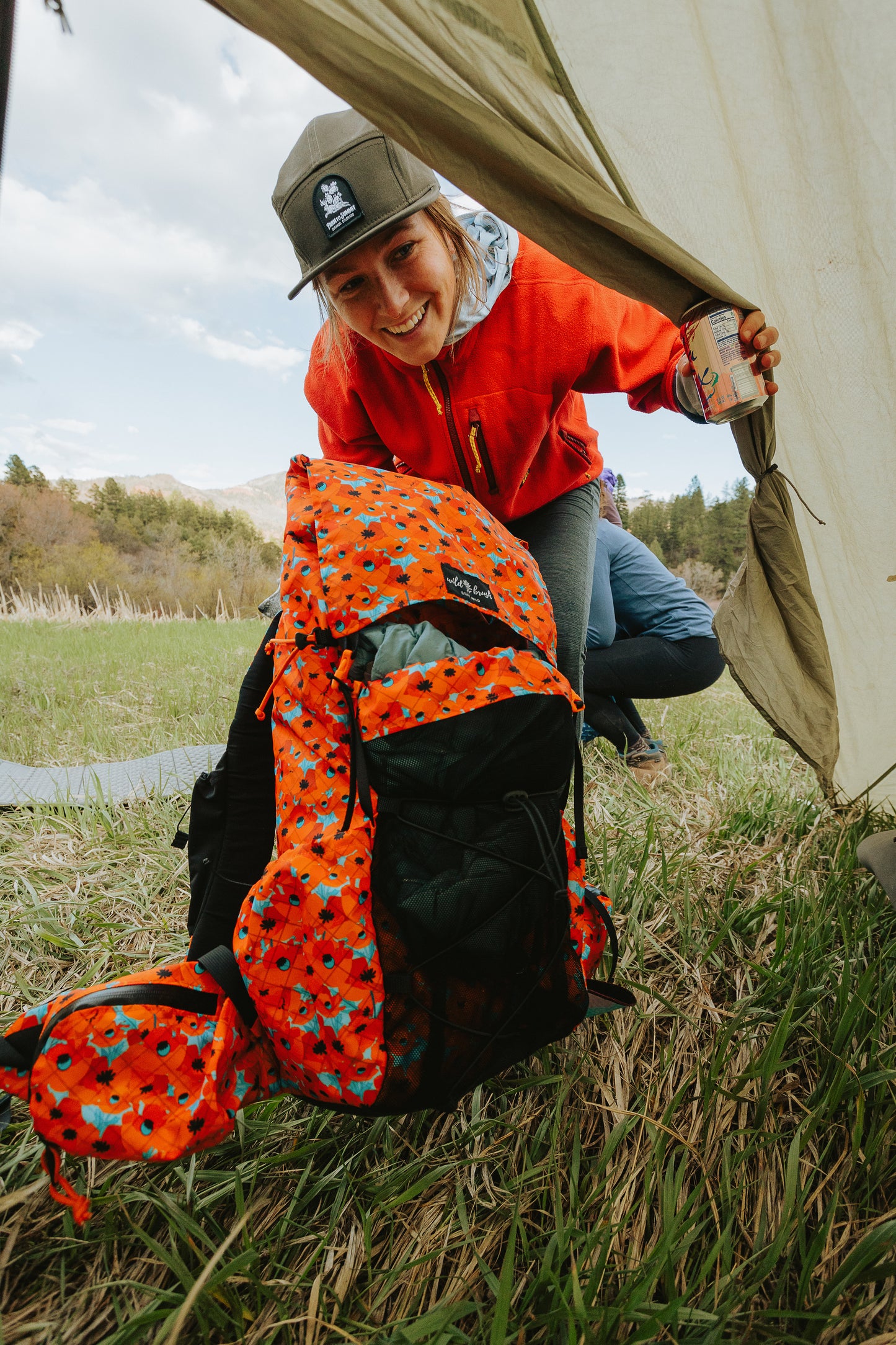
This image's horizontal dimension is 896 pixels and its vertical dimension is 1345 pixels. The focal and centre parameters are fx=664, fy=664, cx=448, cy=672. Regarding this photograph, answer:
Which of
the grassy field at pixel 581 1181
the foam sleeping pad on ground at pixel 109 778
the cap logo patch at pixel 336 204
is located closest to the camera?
the grassy field at pixel 581 1181

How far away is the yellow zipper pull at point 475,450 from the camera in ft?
5.61

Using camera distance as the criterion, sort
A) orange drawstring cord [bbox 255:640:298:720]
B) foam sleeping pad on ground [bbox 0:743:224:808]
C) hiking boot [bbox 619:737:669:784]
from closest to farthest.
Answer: orange drawstring cord [bbox 255:640:298:720] < foam sleeping pad on ground [bbox 0:743:224:808] < hiking boot [bbox 619:737:669:784]

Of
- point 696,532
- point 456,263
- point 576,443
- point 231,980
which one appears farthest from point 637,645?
point 696,532

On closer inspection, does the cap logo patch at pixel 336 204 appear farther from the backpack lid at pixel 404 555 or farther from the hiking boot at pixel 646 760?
the hiking boot at pixel 646 760

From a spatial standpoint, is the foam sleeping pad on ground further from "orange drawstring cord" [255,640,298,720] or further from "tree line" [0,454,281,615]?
"tree line" [0,454,281,615]

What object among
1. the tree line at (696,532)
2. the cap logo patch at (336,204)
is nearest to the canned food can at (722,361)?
the cap logo patch at (336,204)

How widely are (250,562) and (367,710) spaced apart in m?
27.3

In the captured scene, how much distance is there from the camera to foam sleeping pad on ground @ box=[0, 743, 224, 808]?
2242 mm

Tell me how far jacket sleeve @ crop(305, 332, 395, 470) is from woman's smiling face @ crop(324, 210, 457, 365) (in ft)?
0.90

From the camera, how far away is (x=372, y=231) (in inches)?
53.7

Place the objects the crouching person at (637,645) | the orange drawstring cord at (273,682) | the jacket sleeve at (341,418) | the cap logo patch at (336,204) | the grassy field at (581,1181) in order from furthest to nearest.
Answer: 1. the crouching person at (637,645)
2. the jacket sleeve at (341,418)
3. the cap logo patch at (336,204)
4. the orange drawstring cord at (273,682)
5. the grassy field at (581,1181)

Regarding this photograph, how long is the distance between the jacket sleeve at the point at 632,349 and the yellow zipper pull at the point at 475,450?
0.98 ft

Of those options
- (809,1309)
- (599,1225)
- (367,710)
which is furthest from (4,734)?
(809,1309)

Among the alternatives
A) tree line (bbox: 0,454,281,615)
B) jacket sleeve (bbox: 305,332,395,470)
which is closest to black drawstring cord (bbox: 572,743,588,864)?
jacket sleeve (bbox: 305,332,395,470)
